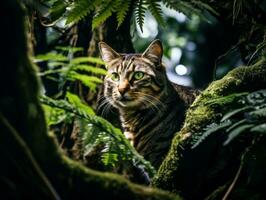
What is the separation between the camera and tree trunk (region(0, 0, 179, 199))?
1478 mm

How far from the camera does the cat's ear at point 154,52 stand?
4.71 metres

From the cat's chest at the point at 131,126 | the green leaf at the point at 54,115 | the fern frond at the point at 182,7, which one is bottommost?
the cat's chest at the point at 131,126

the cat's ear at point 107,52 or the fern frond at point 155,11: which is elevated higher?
the fern frond at point 155,11

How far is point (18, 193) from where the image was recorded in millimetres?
1464

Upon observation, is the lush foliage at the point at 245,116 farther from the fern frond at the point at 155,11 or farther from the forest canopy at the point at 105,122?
the fern frond at the point at 155,11

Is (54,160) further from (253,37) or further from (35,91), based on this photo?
(253,37)

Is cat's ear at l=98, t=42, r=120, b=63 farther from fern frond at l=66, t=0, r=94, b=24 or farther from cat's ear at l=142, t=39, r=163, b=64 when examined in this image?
fern frond at l=66, t=0, r=94, b=24

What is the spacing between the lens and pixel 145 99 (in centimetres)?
471

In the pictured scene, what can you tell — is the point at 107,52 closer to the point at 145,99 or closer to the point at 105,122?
the point at 145,99

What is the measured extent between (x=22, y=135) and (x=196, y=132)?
1.47m

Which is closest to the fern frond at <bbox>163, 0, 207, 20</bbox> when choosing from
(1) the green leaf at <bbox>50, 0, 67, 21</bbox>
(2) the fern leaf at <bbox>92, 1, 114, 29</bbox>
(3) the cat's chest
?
(2) the fern leaf at <bbox>92, 1, 114, 29</bbox>

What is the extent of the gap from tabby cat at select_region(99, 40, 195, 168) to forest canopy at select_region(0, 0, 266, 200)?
0.08 m

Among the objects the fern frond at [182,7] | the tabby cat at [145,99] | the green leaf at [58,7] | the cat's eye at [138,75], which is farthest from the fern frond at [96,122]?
the cat's eye at [138,75]

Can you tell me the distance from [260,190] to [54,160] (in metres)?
1.24
